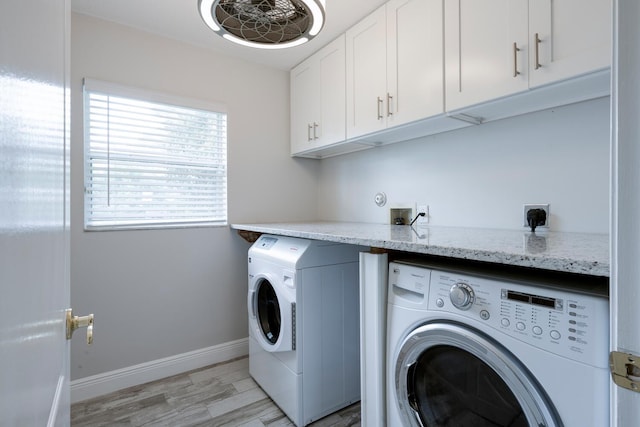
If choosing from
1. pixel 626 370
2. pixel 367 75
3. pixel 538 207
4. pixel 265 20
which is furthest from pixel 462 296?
pixel 367 75

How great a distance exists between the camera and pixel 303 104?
2553 mm

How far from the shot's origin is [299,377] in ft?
5.32

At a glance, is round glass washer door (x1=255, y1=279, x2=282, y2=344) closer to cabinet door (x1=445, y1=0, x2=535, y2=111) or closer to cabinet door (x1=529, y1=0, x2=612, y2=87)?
cabinet door (x1=445, y1=0, x2=535, y2=111)

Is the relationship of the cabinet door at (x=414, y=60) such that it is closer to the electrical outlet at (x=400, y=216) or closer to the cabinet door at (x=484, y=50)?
the cabinet door at (x=484, y=50)

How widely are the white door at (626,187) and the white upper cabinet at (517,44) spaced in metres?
0.88

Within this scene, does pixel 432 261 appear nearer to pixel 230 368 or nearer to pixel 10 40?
pixel 10 40

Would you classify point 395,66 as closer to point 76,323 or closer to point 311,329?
point 311,329

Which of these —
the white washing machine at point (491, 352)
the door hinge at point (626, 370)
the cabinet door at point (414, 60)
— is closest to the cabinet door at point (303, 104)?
the cabinet door at point (414, 60)

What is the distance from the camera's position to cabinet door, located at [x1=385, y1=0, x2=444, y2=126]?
154 centimetres

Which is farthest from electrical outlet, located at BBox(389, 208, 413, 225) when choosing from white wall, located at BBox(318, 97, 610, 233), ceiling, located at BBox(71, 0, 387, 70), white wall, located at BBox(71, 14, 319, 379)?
ceiling, located at BBox(71, 0, 387, 70)

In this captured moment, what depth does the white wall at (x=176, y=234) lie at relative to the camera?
6.33 feet

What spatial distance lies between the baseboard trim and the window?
96cm

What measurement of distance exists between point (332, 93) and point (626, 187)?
200cm

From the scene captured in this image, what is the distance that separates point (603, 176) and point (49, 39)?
186 cm
